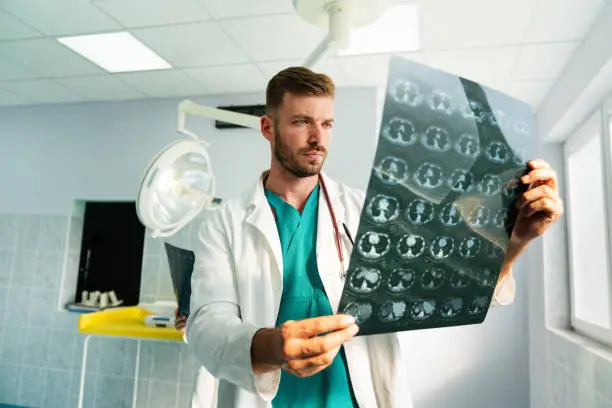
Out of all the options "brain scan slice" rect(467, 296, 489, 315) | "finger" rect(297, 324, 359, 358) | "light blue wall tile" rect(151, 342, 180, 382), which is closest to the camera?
"finger" rect(297, 324, 359, 358)

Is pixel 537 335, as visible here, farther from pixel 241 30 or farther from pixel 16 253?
pixel 16 253

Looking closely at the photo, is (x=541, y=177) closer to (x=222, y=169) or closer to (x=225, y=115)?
(x=225, y=115)

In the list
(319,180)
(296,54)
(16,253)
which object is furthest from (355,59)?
(16,253)

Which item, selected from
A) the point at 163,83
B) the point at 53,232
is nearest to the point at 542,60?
the point at 163,83

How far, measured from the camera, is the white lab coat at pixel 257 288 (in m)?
0.96

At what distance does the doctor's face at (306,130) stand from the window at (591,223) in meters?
1.90

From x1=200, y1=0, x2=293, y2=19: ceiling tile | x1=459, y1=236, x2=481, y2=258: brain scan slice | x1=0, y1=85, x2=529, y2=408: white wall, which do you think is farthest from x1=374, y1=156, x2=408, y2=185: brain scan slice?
x1=0, y1=85, x2=529, y2=408: white wall

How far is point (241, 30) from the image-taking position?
2404 mm

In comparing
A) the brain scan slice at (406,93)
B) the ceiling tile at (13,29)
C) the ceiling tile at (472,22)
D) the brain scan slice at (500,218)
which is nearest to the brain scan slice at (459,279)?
the brain scan slice at (500,218)

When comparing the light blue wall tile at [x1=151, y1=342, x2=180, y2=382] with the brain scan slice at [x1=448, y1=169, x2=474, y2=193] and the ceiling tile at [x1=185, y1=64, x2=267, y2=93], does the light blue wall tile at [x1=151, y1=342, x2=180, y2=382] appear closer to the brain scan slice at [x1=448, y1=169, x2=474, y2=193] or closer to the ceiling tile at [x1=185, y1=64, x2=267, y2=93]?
the ceiling tile at [x1=185, y1=64, x2=267, y2=93]

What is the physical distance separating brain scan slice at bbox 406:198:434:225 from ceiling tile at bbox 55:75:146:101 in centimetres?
304

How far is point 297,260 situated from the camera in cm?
105

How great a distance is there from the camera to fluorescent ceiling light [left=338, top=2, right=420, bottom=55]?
2.20m

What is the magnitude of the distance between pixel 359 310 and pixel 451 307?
221mm
